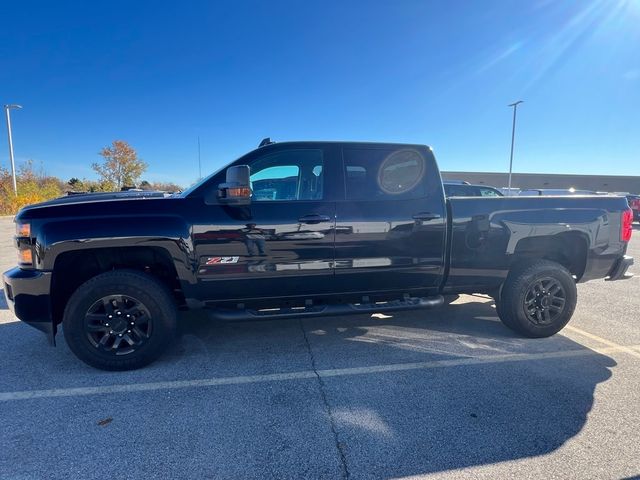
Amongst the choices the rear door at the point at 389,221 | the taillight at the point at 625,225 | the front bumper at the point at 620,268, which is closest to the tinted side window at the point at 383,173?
the rear door at the point at 389,221

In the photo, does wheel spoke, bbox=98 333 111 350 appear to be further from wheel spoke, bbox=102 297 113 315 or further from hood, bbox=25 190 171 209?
hood, bbox=25 190 171 209

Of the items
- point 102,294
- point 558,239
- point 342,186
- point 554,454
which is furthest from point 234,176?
point 558,239

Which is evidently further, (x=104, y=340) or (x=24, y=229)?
(x=104, y=340)

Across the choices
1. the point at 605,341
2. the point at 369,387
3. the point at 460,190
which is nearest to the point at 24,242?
the point at 369,387

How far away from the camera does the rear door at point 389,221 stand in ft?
11.6

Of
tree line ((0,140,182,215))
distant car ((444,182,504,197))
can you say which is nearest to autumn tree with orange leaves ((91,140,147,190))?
tree line ((0,140,182,215))

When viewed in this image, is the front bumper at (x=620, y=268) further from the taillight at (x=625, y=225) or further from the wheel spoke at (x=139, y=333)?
the wheel spoke at (x=139, y=333)

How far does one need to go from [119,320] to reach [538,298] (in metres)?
4.20

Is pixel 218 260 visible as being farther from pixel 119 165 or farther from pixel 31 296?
pixel 119 165

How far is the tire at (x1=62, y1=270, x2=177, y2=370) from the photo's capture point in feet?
10.3

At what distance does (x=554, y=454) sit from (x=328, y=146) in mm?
2972

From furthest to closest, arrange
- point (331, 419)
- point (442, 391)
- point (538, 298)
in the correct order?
point (538, 298)
point (442, 391)
point (331, 419)

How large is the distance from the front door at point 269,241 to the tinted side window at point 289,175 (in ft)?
0.03

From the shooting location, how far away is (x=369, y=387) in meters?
2.99
